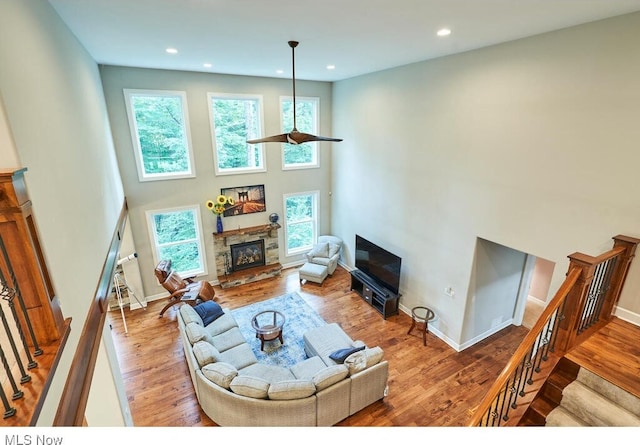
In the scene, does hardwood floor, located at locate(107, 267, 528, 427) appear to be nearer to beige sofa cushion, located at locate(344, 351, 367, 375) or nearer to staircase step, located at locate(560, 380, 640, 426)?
beige sofa cushion, located at locate(344, 351, 367, 375)

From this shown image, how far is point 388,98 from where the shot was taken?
235 inches

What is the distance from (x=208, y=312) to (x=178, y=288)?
4.49 feet

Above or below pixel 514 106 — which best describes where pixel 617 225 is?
below

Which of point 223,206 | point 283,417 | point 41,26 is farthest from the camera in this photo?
point 223,206

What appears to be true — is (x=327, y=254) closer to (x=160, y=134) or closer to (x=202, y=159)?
(x=202, y=159)

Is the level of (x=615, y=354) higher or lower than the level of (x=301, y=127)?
lower

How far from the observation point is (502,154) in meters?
4.17

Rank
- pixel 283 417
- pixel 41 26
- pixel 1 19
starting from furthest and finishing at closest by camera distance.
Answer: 1. pixel 283 417
2. pixel 41 26
3. pixel 1 19

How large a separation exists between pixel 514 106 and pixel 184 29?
13.7 feet

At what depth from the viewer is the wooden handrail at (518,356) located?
219 centimetres

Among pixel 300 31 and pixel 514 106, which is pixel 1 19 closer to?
pixel 300 31

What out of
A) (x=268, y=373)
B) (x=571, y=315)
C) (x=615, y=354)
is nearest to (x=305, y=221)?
(x=268, y=373)

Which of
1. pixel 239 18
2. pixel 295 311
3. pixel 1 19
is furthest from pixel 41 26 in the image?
pixel 295 311
